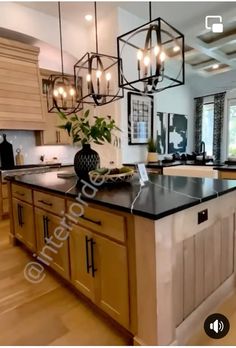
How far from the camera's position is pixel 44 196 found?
2164 mm

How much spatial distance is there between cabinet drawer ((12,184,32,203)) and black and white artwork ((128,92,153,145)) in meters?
2.15

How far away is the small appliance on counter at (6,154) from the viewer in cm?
442

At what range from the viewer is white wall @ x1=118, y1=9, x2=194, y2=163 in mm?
4043

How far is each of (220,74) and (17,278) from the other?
6.54 metres

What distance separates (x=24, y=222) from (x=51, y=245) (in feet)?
2.19

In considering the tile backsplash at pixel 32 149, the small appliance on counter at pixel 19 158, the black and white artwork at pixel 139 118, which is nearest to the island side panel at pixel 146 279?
the black and white artwork at pixel 139 118

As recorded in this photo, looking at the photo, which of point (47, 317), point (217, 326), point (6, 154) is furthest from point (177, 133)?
point (47, 317)

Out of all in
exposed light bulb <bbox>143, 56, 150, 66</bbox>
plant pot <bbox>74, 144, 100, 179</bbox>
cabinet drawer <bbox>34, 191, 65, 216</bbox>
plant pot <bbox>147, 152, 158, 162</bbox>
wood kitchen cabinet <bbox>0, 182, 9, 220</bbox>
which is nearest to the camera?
exposed light bulb <bbox>143, 56, 150, 66</bbox>

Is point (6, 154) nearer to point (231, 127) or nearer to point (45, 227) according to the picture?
point (45, 227)

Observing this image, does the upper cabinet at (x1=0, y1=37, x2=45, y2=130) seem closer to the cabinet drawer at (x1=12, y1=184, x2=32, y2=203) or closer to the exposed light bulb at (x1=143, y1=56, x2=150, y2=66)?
the cabinet drawer at (x1=12, y1=184, x2=32, y2=203)

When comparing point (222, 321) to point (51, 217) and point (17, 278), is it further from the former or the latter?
point (17, 278)

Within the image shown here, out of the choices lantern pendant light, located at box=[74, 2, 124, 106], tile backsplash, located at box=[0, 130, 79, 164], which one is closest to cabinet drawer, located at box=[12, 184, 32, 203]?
lantern pendant light, located at box=[74, 2, 124, 106]

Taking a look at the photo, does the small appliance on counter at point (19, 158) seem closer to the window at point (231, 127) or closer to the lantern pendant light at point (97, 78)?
the lantern pendant light at point (97, 78)

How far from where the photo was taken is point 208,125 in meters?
6.80
